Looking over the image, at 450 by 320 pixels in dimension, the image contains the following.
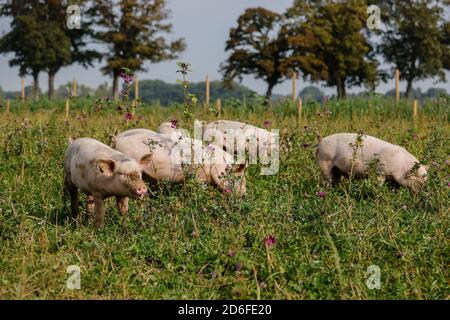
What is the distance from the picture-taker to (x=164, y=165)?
920 cm

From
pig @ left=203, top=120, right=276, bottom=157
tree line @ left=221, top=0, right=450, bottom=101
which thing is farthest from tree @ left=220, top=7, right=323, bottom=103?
pig @ left=203, top=120, right=276, bottom=157

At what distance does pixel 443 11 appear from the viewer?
5412 cm

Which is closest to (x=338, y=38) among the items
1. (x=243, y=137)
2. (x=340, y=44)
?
(x=340, y=44)

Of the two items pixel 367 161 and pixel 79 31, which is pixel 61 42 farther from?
pixel 367 161

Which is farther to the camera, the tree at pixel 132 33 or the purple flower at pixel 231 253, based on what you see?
the tree at pixel 132 33

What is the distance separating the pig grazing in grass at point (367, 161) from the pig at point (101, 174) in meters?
3.63

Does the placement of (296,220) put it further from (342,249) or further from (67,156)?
(67,156)

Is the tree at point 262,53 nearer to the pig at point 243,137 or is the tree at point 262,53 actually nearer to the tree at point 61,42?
the tree at point 61,42

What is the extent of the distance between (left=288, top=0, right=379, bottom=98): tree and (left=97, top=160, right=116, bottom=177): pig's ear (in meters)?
40.7

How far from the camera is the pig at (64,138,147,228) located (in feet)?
24.0

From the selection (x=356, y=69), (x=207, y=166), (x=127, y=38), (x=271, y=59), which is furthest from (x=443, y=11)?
(x=207, y=166)

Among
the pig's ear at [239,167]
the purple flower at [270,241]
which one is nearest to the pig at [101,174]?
the purple flower at [270,241]

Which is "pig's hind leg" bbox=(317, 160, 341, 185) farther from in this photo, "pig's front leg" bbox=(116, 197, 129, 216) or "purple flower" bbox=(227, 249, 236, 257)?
"purple flower" bbox=(227, 249, 236, 257)

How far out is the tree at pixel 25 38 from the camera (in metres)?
47.7
